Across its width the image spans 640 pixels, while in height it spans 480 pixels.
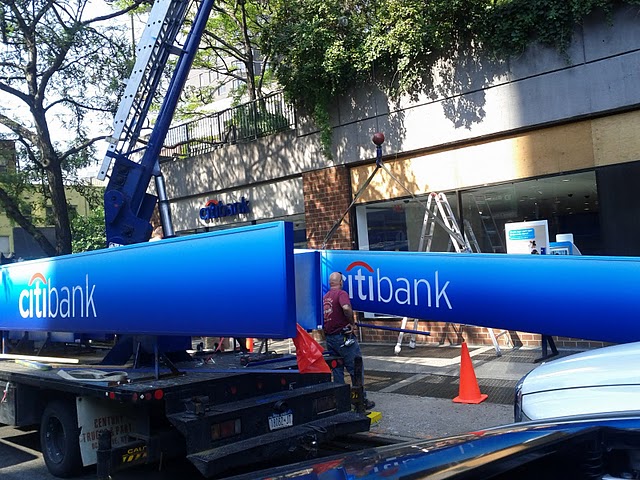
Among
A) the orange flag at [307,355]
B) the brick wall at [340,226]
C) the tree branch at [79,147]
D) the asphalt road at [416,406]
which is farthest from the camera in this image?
the tree branch at [79,147]

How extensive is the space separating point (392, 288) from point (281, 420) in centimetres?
185

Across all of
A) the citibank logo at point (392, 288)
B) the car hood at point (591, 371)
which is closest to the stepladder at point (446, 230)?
the citibank logo at point (392, 288)

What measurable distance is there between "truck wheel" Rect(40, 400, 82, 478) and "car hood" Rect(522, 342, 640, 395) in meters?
4.47

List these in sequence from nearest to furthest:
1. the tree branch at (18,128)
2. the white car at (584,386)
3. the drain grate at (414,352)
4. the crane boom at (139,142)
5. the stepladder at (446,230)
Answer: the white car at (584,386), the crane boom at (139,142), the stepladder at (446,230), the drain grate at (414,352), the tree branch at (18,128)

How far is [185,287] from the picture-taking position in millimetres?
5734

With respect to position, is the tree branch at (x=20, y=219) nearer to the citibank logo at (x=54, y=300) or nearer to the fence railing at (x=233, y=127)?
the fence railing at (x=233, y=127)

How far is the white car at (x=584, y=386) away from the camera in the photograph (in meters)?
4.03

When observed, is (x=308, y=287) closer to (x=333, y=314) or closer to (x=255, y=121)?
(x=333, y=314)

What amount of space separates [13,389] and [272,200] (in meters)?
10.4

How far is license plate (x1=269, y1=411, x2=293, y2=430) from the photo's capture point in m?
6.06

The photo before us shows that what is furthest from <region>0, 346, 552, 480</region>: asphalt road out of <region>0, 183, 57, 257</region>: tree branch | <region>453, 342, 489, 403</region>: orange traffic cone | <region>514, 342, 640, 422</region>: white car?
<region>0, 183, 57, 257</region>: tree branch

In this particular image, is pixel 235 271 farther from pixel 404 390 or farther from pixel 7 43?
pixel 7 43

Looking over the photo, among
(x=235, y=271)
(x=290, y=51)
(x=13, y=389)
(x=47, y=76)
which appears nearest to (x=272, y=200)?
(x=290, y=51)

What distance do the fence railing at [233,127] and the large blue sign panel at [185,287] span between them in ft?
33.1
